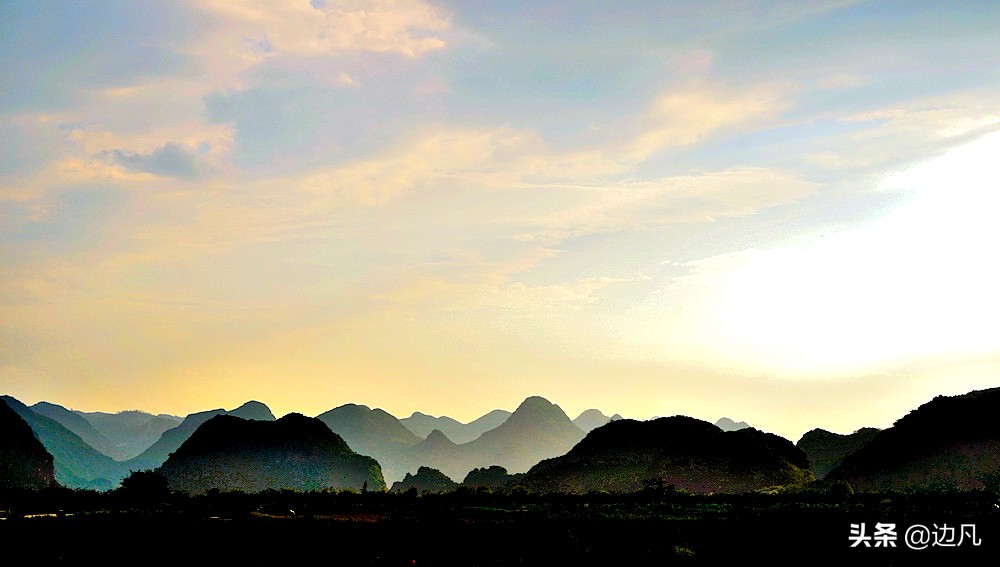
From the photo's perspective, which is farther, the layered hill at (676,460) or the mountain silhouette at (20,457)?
the mountain silhouette at (20,457)

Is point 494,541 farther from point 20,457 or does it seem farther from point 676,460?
point 20,457

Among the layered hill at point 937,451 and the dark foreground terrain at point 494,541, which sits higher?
the layered hill at point 937,451

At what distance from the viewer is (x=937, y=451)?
117 m

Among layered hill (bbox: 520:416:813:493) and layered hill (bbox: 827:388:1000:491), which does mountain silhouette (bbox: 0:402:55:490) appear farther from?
layered hill (bbox: 827:388:1000:491)

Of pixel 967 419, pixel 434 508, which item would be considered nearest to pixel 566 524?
pixel 434 508

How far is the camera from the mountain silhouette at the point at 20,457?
153538 mm

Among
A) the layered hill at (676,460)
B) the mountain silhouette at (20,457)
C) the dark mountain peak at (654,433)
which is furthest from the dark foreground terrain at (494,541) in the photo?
the mountain silhouette at (20,457)

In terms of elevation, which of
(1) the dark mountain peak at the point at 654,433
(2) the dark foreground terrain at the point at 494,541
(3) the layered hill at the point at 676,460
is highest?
(1) the dark mountain peak at the point at 654,433

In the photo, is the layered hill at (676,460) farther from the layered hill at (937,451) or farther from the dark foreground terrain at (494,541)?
the dark foreground terrain at (494,541)

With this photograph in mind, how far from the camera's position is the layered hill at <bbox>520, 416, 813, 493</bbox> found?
449ft

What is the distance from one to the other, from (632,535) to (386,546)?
49.1 ft

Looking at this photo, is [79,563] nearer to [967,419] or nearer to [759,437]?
[967,419]

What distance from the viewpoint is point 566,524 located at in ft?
168

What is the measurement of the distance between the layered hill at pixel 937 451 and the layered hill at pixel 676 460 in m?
13.5
